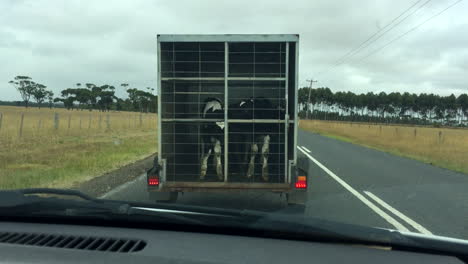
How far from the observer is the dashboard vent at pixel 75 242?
8.28 ft

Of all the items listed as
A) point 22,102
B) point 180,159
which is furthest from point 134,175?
point 22,102

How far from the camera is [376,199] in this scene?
830 cm

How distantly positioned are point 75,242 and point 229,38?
14.3 feet

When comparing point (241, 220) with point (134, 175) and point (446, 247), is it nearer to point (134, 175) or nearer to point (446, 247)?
point (446, 247)

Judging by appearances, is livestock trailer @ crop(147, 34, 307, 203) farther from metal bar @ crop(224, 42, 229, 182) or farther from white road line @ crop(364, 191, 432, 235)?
white road line @ crop(364, 191, 432, 235)

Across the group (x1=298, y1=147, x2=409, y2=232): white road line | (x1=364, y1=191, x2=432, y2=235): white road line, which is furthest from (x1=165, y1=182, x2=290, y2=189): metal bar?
(x1=364, y1=191, x2=432, y2=235): white road line

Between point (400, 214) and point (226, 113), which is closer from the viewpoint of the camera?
point (226, 113)

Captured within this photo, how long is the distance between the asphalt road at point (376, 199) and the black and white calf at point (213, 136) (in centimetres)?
102

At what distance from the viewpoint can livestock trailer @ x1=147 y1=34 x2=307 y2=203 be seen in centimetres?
652

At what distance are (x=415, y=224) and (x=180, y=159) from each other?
12.4 feet

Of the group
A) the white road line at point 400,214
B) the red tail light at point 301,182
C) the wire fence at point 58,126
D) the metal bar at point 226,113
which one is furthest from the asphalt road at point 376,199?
the wire fence at point 58,126

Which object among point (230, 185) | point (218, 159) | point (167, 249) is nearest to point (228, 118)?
point (218, 159)

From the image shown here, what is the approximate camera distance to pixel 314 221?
290 centimetres

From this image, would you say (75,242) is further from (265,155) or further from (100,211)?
(265,155)
